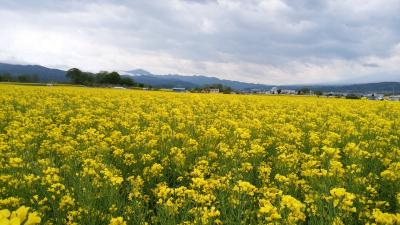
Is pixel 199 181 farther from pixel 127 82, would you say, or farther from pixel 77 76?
pixel 77 76

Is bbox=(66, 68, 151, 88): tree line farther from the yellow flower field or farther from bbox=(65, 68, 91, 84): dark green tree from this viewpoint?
the yellow flower field

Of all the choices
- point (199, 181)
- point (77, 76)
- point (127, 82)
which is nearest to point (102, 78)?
point (77, 76)

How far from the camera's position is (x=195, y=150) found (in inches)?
335

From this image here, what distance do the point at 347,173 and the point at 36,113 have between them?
438 inches

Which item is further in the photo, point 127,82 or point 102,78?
point 102,78

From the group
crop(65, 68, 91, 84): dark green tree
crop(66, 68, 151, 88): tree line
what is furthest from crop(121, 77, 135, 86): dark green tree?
crop(65, 68, 91, 84): dark green tree

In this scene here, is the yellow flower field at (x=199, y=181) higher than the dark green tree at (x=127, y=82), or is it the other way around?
the dark green tree at (x=127, y=82)

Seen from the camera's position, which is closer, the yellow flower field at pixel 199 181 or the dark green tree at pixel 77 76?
the yellow flower field at pixel 199 181

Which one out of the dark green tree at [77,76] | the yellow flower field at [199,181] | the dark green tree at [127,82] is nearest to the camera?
the yellow flower field at [199,181]

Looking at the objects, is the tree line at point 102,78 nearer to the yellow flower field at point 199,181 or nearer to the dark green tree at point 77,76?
the dark green tree at point 77,76

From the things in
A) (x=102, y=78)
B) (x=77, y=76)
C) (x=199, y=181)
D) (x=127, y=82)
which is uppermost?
(x=77, y=76)

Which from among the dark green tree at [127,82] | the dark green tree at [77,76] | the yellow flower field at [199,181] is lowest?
the yellow flower field at [199,181]

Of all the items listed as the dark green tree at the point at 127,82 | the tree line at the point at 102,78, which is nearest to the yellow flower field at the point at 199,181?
the dark green tree at the point at 127,82

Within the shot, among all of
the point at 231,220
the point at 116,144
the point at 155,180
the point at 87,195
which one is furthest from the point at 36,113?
the point at 231,220
